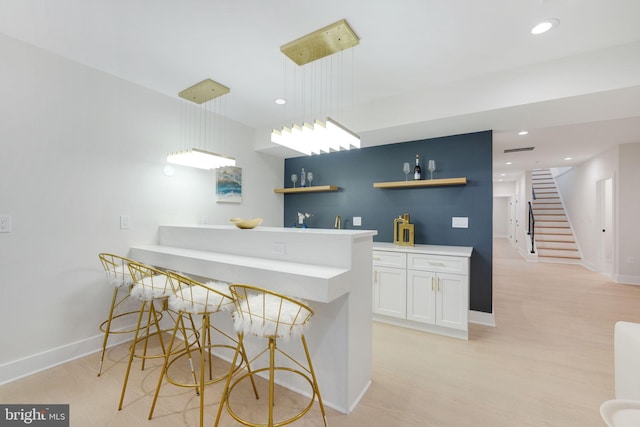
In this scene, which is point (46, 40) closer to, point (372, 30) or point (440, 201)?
point (372, 30)

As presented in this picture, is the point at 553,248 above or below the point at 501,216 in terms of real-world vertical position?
below

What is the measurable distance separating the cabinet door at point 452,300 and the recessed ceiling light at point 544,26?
219cm

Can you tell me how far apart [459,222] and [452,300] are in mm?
1039

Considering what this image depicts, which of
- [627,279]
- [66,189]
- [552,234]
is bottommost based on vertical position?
[627,279]

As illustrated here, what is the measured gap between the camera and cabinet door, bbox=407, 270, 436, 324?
10.0ft

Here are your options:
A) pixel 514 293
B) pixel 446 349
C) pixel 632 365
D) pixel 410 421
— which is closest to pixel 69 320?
pixel 410 421

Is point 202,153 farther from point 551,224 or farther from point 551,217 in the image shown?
point 551,217

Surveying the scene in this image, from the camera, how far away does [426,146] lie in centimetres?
372

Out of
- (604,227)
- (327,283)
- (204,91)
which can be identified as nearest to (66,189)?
(204,91)

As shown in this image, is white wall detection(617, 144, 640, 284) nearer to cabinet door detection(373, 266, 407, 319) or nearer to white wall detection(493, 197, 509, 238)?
cabinet door detection(373, 266, 407, 319)

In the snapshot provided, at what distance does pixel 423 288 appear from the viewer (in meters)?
3.11

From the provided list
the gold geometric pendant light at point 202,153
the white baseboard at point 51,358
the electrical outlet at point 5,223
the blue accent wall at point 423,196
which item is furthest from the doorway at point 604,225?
the electrical outlet at point 5,223

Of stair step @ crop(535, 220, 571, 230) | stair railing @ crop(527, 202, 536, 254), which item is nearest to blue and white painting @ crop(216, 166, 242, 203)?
stair railing @ crop(527, 202, 536, 254)

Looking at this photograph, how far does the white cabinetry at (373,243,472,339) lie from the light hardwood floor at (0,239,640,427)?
17cm
